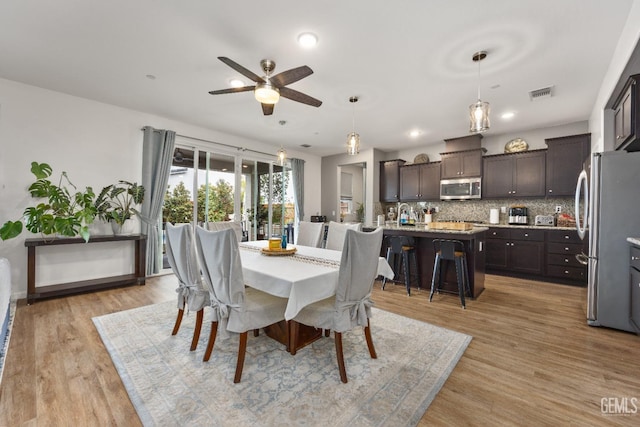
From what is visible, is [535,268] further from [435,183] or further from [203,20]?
[203,20]

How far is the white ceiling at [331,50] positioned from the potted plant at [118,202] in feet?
4.15

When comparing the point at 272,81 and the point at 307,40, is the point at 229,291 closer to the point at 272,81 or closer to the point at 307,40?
the point at 272,81

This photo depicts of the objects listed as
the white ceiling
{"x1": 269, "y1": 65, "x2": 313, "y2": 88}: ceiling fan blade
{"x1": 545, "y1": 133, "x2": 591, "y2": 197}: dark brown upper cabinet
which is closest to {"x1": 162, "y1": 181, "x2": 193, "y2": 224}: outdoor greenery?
the white ceiling

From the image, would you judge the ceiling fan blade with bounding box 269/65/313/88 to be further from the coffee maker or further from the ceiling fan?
the coffee maker

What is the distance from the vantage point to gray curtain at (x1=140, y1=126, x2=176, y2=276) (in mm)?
4441

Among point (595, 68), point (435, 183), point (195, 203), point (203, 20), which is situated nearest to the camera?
point (203, 20)

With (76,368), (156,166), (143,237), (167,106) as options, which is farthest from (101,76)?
(76,368)

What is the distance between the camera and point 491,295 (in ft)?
12.6

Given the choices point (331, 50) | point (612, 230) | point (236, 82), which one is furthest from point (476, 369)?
point (236, 82)

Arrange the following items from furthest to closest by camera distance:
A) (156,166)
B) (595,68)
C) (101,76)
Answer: (156,166) → (101,76) → (595,68)

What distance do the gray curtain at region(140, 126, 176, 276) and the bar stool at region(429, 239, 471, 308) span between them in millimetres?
4333

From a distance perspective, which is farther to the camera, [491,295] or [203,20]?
[491,295]

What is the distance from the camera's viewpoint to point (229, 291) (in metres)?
1.87

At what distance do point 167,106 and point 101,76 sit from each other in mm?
953
